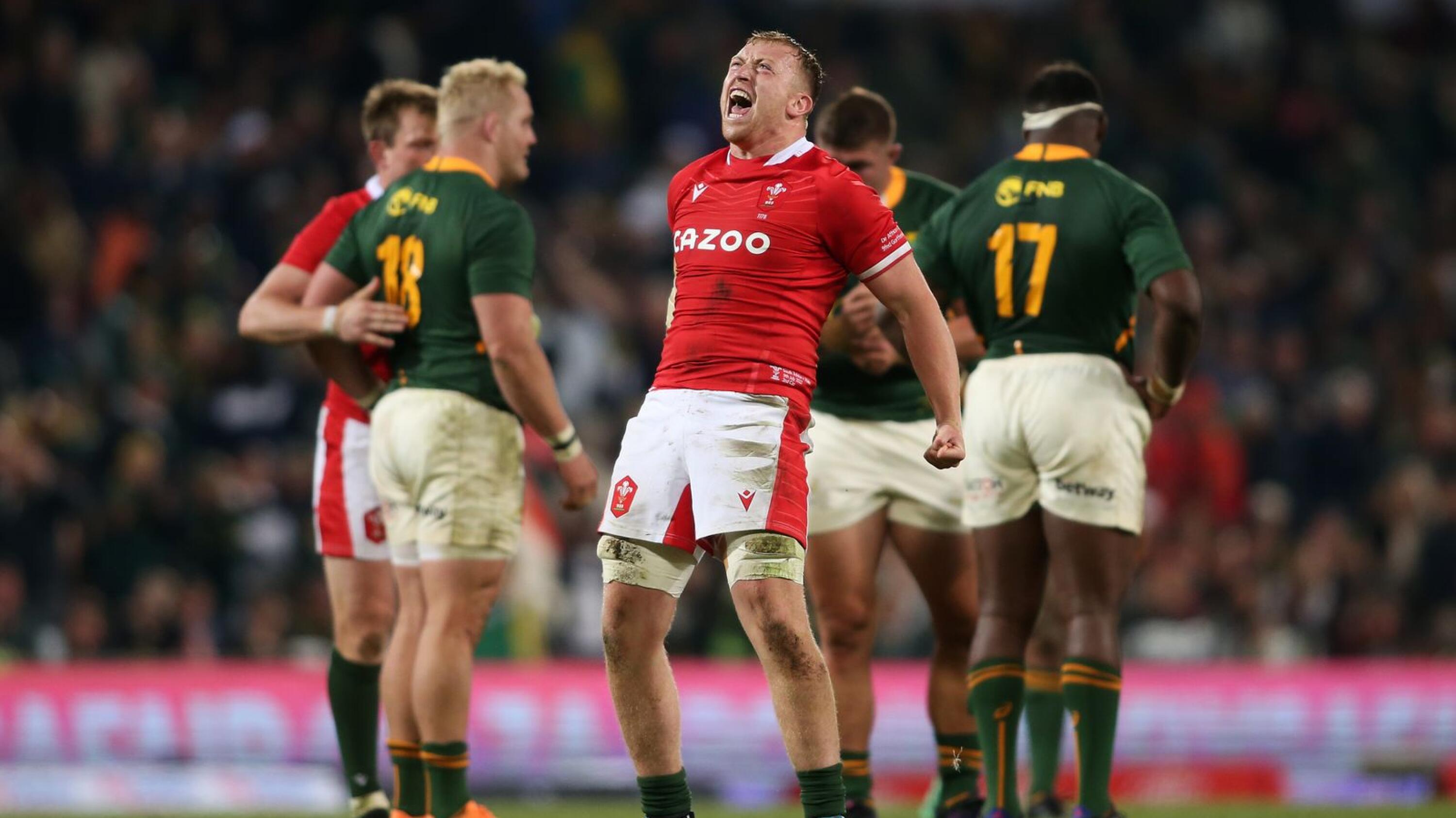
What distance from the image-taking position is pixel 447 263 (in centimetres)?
757

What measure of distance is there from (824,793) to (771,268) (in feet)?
5.44

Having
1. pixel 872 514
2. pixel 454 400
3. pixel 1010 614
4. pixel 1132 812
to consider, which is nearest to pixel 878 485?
pixel 872 514

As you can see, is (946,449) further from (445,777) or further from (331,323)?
(331,323)

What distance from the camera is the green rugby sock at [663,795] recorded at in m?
6.07

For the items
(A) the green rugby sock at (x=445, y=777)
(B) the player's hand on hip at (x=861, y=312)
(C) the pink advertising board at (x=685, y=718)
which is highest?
(B) the player's hand on hip at (x=861, y=312)

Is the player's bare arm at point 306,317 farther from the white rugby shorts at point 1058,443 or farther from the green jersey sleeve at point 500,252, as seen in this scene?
the white rugby shorts at point 1058,443

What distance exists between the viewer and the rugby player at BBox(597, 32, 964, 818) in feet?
19.3

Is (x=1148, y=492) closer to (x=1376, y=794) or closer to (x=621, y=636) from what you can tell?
(x=1376, y=794)

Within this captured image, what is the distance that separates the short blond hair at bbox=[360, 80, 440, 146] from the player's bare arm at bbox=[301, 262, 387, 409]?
0.78m

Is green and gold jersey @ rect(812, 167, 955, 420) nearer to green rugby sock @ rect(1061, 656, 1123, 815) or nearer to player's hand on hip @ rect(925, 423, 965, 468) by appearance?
green rugby sock @ rect(1061, 656, 1123, 815)

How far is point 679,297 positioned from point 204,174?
36.5ft

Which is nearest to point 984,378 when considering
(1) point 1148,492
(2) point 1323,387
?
(1) point 1148,492

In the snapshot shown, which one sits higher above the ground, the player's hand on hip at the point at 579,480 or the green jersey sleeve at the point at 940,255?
the green jersey sleeve at the point at 940,255

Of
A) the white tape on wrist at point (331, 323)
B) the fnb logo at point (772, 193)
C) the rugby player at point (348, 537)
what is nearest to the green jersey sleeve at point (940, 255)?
the fnb logo at point (772, 193)
